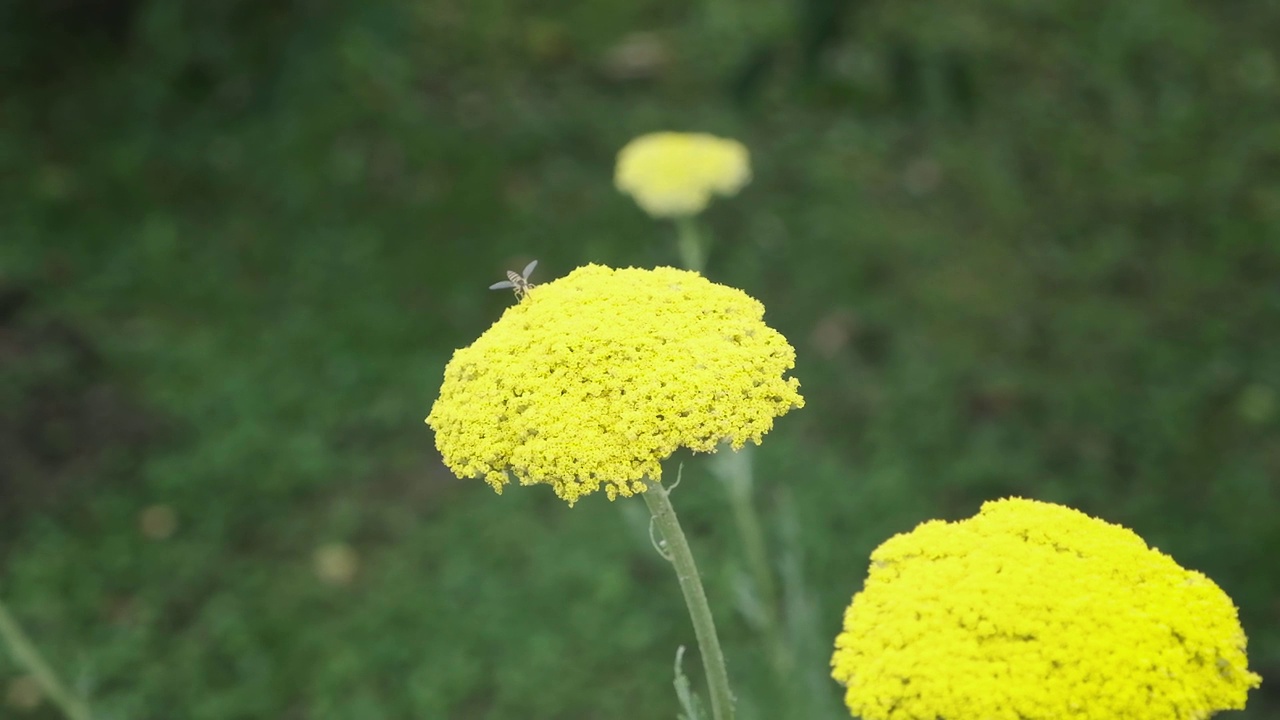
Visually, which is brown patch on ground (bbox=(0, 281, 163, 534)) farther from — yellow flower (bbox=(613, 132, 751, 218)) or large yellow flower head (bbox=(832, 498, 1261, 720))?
large yellow flower head (bbox=(832, 498, 1261, 720))

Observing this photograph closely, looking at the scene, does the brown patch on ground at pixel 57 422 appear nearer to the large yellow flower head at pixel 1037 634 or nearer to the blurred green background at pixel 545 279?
the blurred green background at pixel 545 279

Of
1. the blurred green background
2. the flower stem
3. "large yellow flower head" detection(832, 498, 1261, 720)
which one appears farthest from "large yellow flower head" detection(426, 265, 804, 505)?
the blurred green background

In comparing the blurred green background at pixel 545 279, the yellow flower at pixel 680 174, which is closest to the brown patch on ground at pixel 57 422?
the blurred green background at pixel 545 279

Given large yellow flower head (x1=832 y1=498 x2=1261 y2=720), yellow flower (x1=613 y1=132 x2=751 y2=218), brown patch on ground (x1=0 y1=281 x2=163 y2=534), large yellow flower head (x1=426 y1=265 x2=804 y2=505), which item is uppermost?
brown patch on ground (x1=0 y1=281 x2=163 y2=534)

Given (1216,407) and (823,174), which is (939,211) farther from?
(1216,407)

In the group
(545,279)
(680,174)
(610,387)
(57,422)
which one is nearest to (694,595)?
(610,387)
